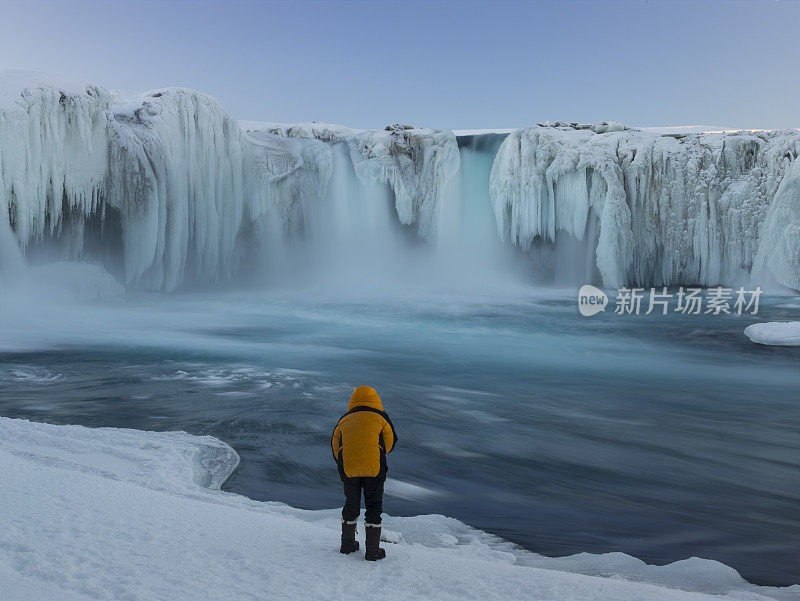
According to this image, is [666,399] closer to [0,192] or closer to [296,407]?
[296,407]

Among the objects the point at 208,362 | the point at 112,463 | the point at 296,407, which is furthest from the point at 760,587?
the point at 208,362

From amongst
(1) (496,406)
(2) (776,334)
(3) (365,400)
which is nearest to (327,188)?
(2) (776,334)

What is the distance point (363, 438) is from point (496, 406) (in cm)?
611

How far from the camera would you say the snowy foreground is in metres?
2.93

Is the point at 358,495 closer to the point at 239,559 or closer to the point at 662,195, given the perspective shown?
the point at 239,559

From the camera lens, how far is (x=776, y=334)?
1473cm

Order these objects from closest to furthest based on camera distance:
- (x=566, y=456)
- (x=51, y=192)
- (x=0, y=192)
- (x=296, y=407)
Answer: (x=566, y=456) → (x=296, y=407) → (x=0, y=192) → (x=51, y=192)

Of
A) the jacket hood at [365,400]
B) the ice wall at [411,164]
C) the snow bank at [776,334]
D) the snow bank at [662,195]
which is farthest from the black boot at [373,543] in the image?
the ice wall at [411,164]

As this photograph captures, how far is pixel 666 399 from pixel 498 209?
47.9ft

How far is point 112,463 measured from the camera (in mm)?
5621

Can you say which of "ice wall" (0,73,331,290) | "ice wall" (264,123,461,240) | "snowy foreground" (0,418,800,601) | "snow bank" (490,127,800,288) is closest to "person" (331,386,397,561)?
"snowy foreground" (0,418,800,601)

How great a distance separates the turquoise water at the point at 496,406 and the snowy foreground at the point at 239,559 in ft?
1.51

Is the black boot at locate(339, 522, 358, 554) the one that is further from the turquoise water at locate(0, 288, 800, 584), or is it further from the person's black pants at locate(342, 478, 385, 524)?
the turquoise water at locate(0, 288, 800, 584)

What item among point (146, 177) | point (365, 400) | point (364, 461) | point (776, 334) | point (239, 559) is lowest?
point (239, 559)
